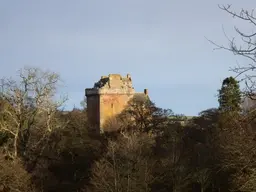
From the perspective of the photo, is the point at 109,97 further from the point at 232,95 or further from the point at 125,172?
the point at 232,95

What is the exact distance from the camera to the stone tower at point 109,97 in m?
62.7

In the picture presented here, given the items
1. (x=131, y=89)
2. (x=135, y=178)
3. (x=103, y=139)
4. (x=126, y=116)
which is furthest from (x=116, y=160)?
(x=131, y=89)

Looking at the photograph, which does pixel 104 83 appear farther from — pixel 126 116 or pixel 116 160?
pixel 116 160

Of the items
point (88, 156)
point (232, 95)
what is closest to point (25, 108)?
point (88, 156)

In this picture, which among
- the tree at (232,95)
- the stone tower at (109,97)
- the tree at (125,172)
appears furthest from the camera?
the stone tower at (109,97)

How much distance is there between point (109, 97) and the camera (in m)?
63.5

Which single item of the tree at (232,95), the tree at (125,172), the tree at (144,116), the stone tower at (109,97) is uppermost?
the stone tower at (109,97)

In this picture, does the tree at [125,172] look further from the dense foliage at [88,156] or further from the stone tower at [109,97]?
the stone tower at [109,97]

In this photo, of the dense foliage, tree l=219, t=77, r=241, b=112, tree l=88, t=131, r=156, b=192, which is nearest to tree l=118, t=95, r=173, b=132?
the dense foliage

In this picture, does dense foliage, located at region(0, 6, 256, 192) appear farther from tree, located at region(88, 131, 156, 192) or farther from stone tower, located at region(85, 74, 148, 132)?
stone tower, located at region(85, 74, 148, 132)

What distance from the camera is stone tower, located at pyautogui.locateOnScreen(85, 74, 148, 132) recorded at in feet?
206

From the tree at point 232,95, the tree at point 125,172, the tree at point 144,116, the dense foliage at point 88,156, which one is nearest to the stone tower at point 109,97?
the tree at point 144,116

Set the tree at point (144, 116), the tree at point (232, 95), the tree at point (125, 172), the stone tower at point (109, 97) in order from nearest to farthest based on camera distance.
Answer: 1. the tree at point (232, 95)
2. the tree at point (125, 172)
3. the tree at point (144, 116)
4. the stone tower at point (109, 97)

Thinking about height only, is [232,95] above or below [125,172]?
above
